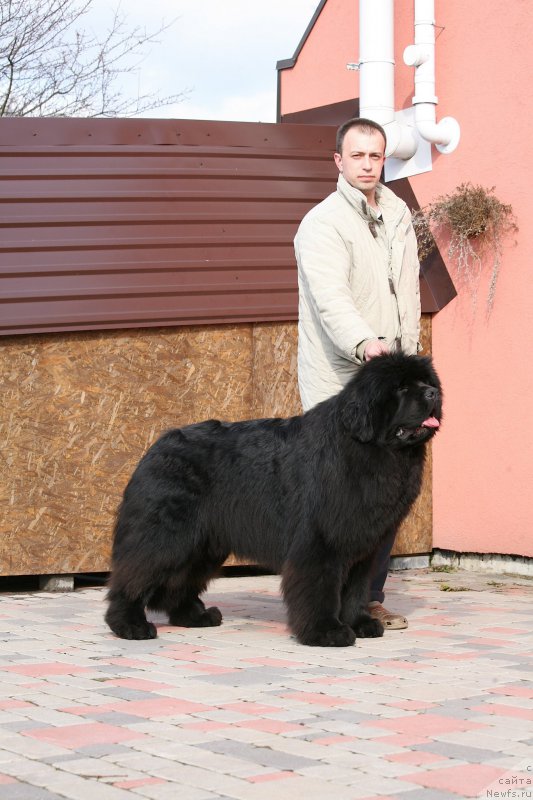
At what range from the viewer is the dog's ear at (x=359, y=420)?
4738mm

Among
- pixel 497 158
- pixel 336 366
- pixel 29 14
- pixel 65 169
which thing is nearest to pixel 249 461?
pixel 336 366

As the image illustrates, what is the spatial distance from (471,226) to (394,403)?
10.1ft

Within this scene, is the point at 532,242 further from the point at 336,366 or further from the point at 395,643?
the point at 395,643

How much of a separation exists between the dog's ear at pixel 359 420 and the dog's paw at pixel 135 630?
132 cm

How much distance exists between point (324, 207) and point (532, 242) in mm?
2437

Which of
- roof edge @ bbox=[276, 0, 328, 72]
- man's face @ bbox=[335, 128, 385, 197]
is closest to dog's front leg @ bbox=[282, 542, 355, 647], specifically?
man's face @ bbox=[335, 128, 385, 197]

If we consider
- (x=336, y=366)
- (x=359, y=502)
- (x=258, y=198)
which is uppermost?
(x=258, y=198)

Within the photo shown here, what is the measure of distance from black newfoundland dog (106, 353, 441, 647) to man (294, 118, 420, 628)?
0.97ft

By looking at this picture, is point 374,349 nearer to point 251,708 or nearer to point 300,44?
point 251,708

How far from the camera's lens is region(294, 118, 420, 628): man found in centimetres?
519

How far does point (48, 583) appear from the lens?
6996mm

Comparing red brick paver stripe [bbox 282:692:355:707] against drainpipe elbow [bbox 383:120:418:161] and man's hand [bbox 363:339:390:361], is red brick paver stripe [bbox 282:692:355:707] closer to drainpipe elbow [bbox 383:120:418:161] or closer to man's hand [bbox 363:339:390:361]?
man's hand [bbox 363:339:390:361]

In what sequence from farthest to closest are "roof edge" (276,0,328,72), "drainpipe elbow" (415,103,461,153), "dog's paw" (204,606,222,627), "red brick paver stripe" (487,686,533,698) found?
"roof edge" (276,0,328,72) < "drainpipe elbow" (415,103,461,153) < "dog's paw" (204,606,222,627) < "red brick paver stripe" (487,686,533,698)

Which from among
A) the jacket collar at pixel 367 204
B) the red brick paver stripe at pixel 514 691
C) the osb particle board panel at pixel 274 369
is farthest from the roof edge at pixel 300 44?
the red brick paver stripe at pixel 514 691
